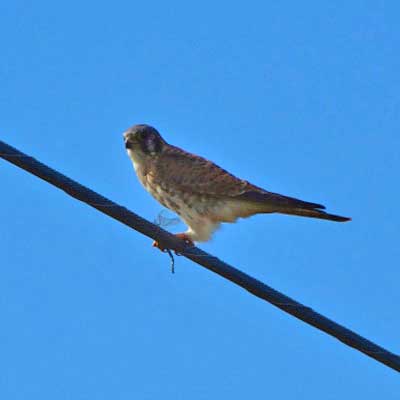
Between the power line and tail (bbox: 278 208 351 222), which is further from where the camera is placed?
tail (bbox: 278 208 351 222)

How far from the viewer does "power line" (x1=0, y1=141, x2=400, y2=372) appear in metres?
5.02

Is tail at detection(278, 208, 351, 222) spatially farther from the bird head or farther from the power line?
the bird head

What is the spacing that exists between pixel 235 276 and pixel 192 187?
96.7 inches

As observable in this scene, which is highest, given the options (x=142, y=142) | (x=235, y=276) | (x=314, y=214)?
(x=142, y=142)

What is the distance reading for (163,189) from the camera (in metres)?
7.91

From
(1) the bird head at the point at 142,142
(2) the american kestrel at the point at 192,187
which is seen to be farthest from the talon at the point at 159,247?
(1) the bird head at the point at 142,142

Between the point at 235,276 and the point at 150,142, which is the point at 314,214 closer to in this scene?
the point at 235,276

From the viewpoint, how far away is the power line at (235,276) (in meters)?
5.02

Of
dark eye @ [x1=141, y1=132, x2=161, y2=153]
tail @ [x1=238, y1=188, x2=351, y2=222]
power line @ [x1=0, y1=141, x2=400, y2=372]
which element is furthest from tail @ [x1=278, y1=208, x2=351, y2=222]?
dark eye @ [x1=141, y1=132, x2=161, y2=153]

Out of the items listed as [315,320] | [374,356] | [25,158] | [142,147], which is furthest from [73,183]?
[142,147]

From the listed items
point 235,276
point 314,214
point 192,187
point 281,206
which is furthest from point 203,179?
point 235,276

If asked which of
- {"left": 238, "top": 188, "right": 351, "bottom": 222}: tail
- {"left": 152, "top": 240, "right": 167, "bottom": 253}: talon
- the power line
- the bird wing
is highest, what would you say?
the bird wing

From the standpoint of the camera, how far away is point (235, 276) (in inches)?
211

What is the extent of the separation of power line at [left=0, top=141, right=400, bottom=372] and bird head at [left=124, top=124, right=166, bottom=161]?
277 cm
